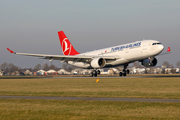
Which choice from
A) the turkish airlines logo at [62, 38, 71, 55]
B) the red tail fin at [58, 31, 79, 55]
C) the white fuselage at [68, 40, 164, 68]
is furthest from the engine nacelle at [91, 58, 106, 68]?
the turkish airlines logo at [62, 38, 71, 55]

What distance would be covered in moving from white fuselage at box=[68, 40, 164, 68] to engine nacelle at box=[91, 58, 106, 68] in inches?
55.3

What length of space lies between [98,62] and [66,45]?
17834 millimetres

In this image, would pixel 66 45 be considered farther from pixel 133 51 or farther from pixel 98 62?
pixel 133 51

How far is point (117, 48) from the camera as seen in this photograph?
5419 centimetres

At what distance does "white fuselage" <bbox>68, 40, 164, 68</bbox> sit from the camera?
47.7 meters

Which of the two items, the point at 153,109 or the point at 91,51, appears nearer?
the point at 153,109

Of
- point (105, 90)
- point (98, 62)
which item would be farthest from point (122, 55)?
point (105, 90)

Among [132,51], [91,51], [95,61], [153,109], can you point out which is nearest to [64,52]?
[91,51]

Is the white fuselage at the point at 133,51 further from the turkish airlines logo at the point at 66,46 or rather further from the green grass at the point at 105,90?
the green grass at the point at 105,90

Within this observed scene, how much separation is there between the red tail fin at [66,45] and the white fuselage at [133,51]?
12.2 meters

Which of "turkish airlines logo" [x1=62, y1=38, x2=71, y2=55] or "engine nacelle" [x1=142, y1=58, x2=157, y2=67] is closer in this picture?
"engine nacelle" [x1=142, y1=58, x2=157, y2=67]

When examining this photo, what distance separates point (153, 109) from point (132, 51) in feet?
122

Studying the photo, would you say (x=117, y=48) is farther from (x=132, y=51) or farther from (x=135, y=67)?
(x=135, y=67)

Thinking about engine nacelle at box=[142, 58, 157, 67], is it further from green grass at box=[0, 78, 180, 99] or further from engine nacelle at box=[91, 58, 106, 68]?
green grass at box=[0, 78, 180, 99]
